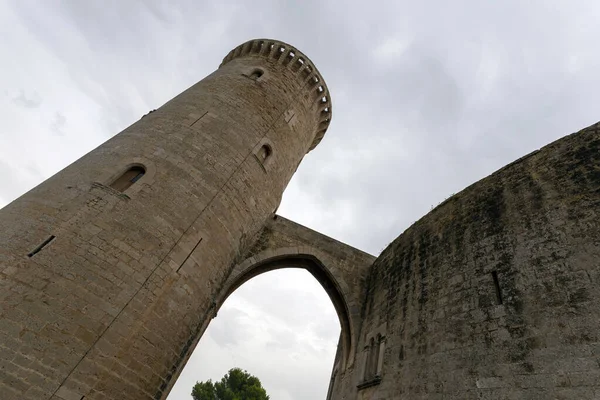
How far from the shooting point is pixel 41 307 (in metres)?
4.32

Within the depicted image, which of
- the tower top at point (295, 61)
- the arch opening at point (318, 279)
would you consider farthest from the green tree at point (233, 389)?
the tower top at point (295, 61)

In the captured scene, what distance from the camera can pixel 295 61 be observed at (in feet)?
36.6

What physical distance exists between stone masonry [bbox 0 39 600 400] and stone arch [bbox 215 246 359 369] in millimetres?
91

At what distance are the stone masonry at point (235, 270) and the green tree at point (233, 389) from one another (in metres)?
19.4

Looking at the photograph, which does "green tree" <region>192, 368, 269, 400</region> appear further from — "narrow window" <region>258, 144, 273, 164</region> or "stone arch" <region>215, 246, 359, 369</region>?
"narrow window" <region>258, 144, 273, 164</region>

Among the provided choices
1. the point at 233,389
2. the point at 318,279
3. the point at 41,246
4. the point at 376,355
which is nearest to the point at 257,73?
the point at 318,279

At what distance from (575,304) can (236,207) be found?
5.94 meters

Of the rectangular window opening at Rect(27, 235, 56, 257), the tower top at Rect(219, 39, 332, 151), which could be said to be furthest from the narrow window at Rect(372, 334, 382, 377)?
A: the tower top at Rect(219, 39, 332, 151)

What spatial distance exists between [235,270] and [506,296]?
5.90 metres

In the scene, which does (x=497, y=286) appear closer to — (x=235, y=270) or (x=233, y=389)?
(x=235, y=270)

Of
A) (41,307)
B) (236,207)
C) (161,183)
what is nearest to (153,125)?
(161,183)

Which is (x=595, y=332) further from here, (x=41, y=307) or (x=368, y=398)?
(x=41, y=307)

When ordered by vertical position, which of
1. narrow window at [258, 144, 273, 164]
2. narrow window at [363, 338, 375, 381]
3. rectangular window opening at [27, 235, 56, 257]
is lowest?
rectangular window opening at [27, 235, 56, 257]

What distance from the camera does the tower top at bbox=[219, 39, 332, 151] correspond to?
36.5 feet
